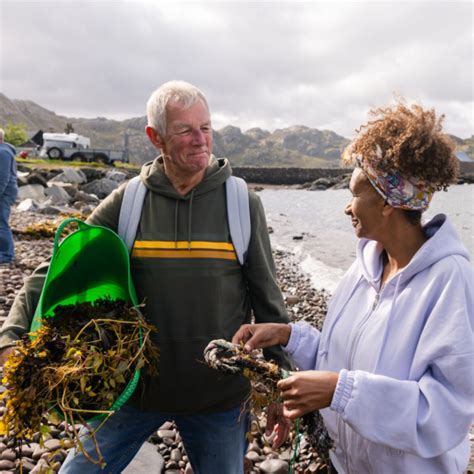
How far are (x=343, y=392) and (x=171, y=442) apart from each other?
290 centimetres

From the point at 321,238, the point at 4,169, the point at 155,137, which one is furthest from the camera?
the point at 321,238

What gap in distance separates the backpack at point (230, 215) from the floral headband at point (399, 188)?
29.3 inches

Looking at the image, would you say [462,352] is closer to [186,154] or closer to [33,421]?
[186,154]

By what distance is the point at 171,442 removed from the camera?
421cm

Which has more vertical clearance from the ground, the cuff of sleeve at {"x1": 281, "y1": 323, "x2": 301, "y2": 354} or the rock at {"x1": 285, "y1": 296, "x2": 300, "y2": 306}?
the cuff of sleeve at {"x1": 281, "y1": 323, "x2": 301, "y2": 354}

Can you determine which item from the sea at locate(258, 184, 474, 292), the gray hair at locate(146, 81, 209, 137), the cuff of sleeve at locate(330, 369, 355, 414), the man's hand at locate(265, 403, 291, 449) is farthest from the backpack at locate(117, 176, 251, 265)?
the sea at locate(258, 184, 474, 292)

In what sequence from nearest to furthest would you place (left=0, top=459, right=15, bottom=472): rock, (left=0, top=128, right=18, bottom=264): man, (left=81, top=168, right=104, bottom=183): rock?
(left=0, top=459, right=15, bottom=472): rock < (left=0, top=128, right=18, bottom=264): man < (left=81, top=168, right=104, bottom=183): rock

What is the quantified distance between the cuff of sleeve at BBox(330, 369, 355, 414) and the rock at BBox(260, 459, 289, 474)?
2.43m

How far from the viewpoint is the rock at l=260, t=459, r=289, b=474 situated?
3.87 metres

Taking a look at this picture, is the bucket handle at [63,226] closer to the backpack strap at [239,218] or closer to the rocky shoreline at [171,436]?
the backpack strap at [239,218]

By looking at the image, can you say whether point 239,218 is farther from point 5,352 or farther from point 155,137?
point 5,352

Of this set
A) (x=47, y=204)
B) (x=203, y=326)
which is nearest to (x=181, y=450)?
(x=203, y=326)

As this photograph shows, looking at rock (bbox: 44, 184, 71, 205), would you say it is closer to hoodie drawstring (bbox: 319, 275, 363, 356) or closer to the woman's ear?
hoodie drawstring (bbox: 319, 275, 363, 356)

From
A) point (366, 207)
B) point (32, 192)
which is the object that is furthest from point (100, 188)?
point (366, 207)
